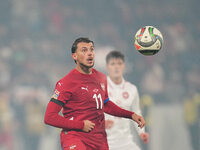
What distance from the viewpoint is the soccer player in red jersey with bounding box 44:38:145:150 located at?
393 centimetres

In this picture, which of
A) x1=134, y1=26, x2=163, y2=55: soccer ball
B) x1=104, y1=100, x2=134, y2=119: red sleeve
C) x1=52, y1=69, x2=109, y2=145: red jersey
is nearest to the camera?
x1=52, y1=69, x2=109, y2=145: red jersey

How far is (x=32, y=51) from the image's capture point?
35.9 feet

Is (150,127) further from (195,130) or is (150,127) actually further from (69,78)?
(69,78)

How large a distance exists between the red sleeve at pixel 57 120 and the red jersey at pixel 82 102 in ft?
0.34

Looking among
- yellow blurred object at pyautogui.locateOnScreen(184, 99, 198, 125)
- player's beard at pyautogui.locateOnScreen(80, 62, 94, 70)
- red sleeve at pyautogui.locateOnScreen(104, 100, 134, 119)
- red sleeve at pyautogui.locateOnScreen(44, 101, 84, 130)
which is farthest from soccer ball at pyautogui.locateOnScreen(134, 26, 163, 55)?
yellow blurred object at pyautogui.locateOnScreen(184, 99, 198, 125)

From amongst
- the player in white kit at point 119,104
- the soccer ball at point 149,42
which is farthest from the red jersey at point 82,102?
the player in white kit at point 119,104

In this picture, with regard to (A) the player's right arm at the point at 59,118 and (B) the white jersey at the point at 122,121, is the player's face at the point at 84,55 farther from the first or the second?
(B) the white jersey at the point at 122,121

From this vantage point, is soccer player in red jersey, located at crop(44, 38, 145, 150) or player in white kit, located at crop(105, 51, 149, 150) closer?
soccer player in red jersey, located at crop(44, 38, 145, 150)

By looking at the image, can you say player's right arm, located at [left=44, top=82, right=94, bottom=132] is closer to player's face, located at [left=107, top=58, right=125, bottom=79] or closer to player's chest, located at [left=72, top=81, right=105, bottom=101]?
player's chest, located at [left=72, top=81, right=105, bottom=101]

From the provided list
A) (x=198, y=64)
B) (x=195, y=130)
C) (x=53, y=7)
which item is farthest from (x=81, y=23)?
(x=195, y=130)

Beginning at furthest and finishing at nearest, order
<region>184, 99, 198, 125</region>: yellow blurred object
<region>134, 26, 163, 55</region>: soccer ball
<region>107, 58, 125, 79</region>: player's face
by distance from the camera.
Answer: <region>184, 99, 198, 125</region>: yellow blurred object → <region>107, 58, 125, 79</region>: player's face → <region>134, 26, 163, 55</region>: soccer ball

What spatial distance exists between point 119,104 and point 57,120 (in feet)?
7.77

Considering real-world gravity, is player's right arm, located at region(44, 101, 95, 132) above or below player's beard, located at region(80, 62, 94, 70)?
below

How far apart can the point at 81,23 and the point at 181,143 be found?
442 centimetres
